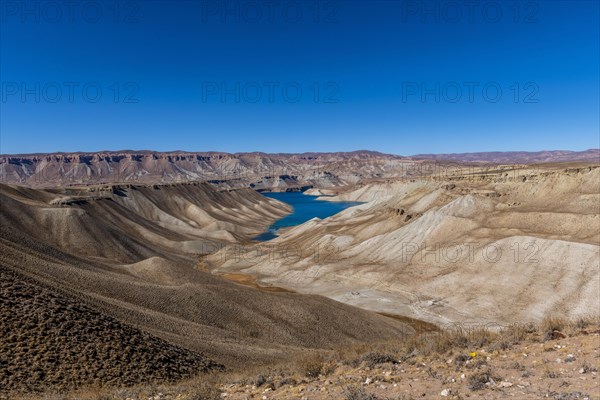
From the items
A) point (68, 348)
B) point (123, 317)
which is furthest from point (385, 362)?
point (123, 317)

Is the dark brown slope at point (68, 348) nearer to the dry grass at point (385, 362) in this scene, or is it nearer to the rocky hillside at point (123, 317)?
the rocky hillside at point (123, 317)

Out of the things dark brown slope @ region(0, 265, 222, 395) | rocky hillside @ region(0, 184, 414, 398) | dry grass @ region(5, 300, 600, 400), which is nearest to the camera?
dry grass @ region(5, 300, 600, 400)

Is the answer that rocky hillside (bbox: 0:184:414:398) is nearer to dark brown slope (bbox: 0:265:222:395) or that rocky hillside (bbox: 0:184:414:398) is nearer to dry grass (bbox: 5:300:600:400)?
dark brown slope (bbox: 0:265:222:395)

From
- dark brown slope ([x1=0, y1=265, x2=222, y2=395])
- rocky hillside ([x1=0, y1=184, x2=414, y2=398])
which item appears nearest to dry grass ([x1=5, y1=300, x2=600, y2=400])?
dark brown slope ([x1=0, y1=265, x2=222, y2=395])

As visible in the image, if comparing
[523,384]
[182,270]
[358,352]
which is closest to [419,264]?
[182,270]

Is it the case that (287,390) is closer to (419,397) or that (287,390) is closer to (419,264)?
(419,397)

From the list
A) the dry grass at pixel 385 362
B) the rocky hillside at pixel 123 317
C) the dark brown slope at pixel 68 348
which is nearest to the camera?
the dry grass at pixel 385 362

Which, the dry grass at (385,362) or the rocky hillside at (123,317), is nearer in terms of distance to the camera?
the dry grass at (385,362)

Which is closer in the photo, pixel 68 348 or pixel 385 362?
pixel 385 362

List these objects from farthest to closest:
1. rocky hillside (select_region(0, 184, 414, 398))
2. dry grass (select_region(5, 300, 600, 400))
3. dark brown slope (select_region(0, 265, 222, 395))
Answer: rocky hillside (select_region(0, 184, 414, 398)) → dark brown slope (select_region(0, 265, 222, 395)) → dry grass (select_region(5, 300, 600, 400))

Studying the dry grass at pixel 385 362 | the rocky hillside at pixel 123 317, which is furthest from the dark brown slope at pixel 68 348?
the dry grass at pixel 385 362

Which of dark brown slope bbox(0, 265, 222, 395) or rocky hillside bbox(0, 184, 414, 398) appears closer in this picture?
dark brown slope bbox(0, 265, 222, 395)

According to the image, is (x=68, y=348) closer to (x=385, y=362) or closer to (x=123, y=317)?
(x=123, y=317)
